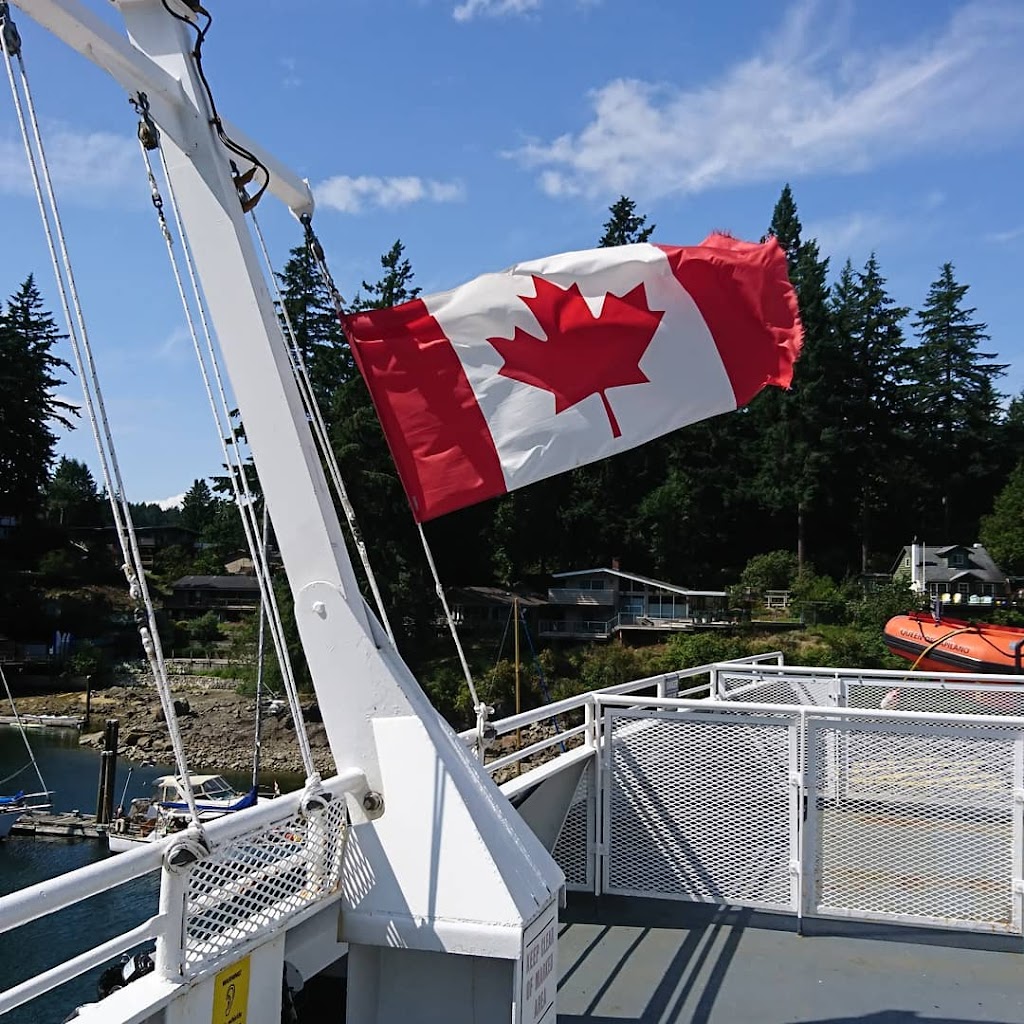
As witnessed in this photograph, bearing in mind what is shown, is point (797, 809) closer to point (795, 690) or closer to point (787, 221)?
point (795, 690)

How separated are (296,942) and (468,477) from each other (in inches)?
80.6

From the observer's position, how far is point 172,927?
9.27ft

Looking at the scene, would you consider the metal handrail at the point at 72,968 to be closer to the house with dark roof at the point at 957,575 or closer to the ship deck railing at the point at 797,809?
the ship deck railing at the point at 797,809

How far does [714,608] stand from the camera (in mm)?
46812

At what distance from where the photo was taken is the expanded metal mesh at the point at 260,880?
9.71 feet

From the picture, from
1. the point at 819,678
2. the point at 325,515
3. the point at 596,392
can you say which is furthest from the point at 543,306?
the point at 819,678

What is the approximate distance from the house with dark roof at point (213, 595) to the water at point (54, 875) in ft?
75.8

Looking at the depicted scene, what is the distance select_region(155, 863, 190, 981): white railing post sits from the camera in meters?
2.81

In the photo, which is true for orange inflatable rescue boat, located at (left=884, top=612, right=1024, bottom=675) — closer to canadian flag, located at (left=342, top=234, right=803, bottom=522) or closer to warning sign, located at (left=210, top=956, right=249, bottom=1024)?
canadian flag, located at (left=342, top=234, right=803, bottom=522)

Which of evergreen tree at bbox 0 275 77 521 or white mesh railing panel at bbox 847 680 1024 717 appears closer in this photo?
white mesh railing panel at bbox 847 680 1024 717

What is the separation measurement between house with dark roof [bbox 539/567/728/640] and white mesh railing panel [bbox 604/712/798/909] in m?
40.4

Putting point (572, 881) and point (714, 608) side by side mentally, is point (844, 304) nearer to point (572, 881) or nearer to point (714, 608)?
point (714, 608)

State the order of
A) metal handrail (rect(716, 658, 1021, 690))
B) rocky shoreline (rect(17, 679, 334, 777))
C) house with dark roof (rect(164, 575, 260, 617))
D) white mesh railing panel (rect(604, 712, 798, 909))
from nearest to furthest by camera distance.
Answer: white mesh railing panel (rect(604, 712, 798, 909))
metal handrail (rect(716, 658, 1021, 690))
rocky shoreline (rect(17, 679, 334, 777))
house with dark roof (rect(164, 575, 260, 617))

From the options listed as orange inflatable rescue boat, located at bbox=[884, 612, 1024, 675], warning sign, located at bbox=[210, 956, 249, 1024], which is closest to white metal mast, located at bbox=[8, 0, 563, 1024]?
warning sign, located at bbox=[210, 956, 249, 1024]
